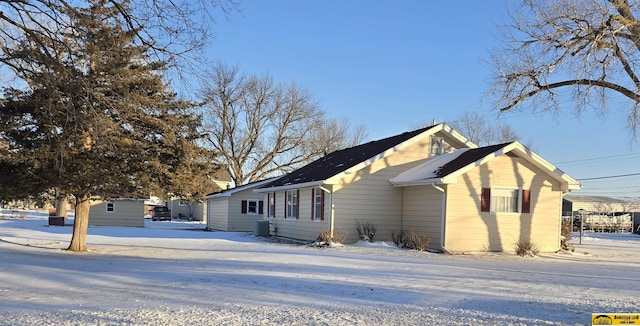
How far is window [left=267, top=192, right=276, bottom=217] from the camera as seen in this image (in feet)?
92.3

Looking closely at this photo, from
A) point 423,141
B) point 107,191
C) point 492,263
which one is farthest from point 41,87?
point 423,141

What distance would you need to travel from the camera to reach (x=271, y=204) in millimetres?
28609

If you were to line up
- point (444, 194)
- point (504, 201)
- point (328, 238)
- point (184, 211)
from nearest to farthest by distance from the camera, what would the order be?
point (444, 194), point (504, 201), point (328, 238), point (184, 211)

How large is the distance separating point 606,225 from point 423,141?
37.4 meters

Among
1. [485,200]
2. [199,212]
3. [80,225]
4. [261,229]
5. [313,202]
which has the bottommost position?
[199,212]

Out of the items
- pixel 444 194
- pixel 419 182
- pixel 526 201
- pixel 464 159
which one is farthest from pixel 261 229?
pixel 526 201

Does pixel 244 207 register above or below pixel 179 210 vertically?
above

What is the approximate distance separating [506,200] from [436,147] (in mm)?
4354

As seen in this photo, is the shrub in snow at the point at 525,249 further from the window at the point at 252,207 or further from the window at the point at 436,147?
the window at the point at 252,207

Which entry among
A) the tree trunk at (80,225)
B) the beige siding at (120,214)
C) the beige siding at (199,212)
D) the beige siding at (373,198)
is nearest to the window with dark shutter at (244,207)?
the beige siding at (120,214)

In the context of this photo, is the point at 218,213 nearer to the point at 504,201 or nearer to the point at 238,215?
the point at 238,215

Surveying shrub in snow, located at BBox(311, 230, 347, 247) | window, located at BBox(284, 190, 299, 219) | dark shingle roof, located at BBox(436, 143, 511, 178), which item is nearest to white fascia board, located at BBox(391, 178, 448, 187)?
dark shingle roof, located at BBox(436, 143, 511, 178)

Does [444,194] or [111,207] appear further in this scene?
[111,207]

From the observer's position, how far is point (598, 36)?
14.5m
